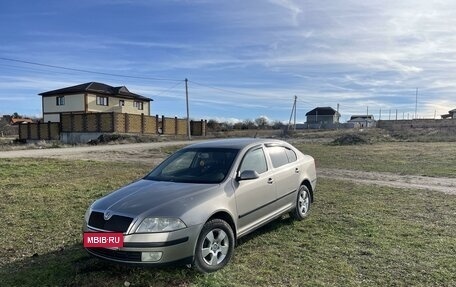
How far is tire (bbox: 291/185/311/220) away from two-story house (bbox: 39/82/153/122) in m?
47.4

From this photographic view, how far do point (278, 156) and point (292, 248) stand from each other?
1.62 meters

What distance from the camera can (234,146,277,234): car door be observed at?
17.3 feet

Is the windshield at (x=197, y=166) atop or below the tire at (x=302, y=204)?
atop

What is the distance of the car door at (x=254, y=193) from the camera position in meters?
5.27

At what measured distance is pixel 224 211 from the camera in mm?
4871

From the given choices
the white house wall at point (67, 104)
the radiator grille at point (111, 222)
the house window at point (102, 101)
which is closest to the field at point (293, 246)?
the radiator grille at point (111, 222)

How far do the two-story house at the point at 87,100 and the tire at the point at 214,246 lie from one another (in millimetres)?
49177

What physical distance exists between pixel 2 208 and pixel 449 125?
6410 centimetres

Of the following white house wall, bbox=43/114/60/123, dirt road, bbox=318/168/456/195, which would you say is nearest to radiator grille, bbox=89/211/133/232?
dirt road, bbox=318/168/456/195

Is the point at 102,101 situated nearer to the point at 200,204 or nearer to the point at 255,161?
the point at 255,161

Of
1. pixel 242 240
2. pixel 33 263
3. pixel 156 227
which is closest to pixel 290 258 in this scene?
pixel 242 240

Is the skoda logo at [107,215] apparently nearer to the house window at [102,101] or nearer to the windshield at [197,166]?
the windshield at [197,166]

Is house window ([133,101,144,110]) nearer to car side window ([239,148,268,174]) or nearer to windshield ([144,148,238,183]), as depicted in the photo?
windshield ([144,148,238,183])

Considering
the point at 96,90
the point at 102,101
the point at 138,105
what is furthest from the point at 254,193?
the point at 138,105
